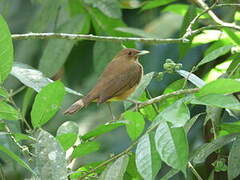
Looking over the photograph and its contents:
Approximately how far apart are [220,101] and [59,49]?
184 cm

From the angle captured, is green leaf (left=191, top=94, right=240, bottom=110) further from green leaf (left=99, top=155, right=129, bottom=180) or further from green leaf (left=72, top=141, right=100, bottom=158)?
green leaf (left=72, top=141, right=100, bottom=158)

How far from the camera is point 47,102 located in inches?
95.3

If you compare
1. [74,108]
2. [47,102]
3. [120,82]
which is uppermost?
[47,102]

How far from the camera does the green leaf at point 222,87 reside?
219cm

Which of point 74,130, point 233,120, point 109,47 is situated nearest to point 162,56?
point 109,47

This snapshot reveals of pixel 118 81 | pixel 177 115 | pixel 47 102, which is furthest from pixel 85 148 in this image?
pixel 118 81

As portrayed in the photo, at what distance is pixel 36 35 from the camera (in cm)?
306

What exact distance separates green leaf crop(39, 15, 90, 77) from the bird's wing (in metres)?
0.47

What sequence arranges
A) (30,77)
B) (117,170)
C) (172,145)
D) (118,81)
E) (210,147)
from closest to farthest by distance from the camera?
(172,145)
(117,170)
(210,147)
(30,77)
(118,81)

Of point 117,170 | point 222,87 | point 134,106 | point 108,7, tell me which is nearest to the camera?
point 222,87

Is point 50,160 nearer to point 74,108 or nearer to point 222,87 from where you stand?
point 222,87

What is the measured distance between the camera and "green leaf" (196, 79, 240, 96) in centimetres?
219

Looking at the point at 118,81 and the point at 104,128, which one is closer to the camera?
the point at 104,128

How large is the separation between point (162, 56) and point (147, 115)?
5.10 feet
